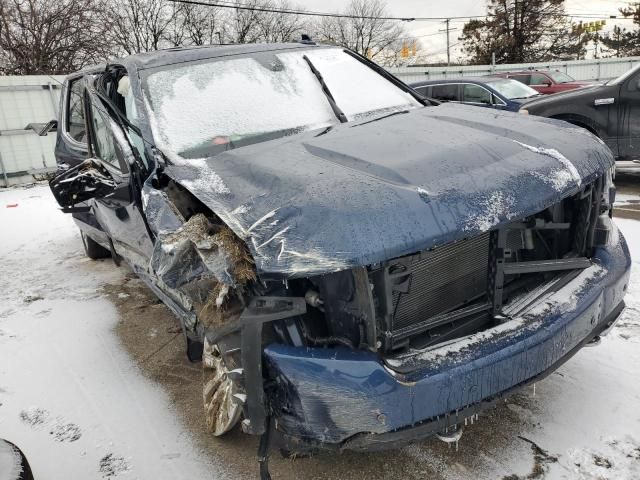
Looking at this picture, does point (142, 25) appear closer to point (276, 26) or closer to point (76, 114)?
point (276, 26)

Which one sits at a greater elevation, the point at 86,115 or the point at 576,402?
the point at 86,115

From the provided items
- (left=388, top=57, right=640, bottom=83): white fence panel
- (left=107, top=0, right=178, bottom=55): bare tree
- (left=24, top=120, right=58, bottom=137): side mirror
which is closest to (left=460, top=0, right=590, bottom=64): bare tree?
(left=388, top=57, right=640, bottom=83): white fence panel

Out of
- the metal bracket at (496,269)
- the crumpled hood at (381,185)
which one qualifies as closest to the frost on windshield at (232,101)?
A: the crumpled hood at (381,185)

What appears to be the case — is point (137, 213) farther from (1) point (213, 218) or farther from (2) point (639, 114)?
(2) point (639, 114)

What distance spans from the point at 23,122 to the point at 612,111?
11.2 m

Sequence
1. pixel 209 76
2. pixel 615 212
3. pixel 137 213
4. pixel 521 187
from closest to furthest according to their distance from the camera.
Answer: pixel 521 187 < pixel 137 213 < pixel 209 76 < pixel 615 212

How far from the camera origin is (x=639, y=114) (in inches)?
253

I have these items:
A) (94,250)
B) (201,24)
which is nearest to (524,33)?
(201,24)

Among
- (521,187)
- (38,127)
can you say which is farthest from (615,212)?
(38,127)

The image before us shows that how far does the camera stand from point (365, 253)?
1622mm

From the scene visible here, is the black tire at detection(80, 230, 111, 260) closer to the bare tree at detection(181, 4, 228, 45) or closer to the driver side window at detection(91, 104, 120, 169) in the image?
the driver side window at detection(91, 104, 120, 169)

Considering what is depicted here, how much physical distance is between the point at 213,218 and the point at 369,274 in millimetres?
774

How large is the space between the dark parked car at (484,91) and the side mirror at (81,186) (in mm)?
8179

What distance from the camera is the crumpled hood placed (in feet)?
5.51
